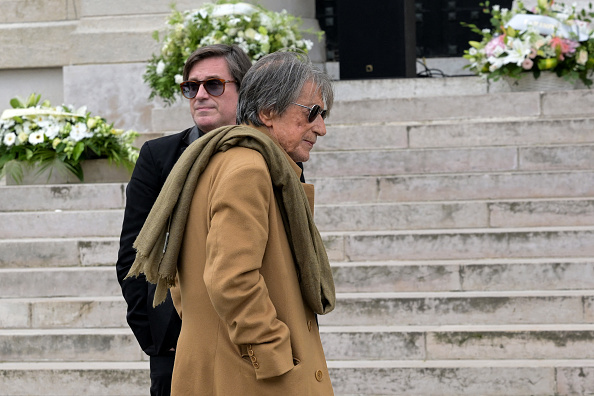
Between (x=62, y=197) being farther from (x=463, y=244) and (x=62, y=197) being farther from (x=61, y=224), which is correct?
(x=463, y=244)

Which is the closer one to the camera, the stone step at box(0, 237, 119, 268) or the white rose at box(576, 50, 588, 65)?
the stone step at box(0, 237, 119, 268)

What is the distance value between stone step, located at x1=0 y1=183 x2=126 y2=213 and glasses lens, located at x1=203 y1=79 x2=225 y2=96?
13.3 ft

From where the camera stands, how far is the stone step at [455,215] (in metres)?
6.45

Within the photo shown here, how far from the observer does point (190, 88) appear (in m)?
3.36

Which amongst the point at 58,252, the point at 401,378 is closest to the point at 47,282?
the point at 58,252

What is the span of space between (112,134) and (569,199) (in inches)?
146

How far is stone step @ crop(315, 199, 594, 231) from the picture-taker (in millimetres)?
6449

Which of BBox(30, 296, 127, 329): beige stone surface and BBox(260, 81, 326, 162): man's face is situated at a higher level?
BBox(260, 81, 326, 162): man's face

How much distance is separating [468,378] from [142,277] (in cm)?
252

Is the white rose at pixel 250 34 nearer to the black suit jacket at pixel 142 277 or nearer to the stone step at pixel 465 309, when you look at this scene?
the stone step at pixel 465 309

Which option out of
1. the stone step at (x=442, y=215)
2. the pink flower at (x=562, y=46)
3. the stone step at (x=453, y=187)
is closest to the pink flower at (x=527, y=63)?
the pink flower at (x=562, y=46)

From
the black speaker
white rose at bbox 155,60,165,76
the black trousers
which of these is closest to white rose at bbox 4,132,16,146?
white rose at bbox 155,60,165,76

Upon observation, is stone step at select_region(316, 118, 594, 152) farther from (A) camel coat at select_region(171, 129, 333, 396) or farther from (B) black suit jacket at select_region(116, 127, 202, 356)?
(A) camel coat at select_region(171, 129, 333, 396)

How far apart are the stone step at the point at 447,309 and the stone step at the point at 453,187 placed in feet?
3.89
